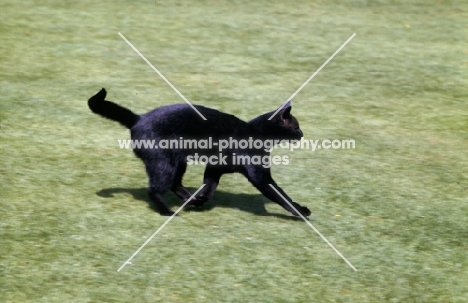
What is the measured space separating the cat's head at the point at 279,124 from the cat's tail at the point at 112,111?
1.24 m

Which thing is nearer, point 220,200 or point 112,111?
point 112,111

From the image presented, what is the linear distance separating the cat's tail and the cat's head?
124cm

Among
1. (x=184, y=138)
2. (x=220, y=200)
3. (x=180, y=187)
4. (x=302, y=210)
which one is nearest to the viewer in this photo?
(x=184, y=138)

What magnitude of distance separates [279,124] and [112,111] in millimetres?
1685

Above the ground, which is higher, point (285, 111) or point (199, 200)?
point (285, 111)

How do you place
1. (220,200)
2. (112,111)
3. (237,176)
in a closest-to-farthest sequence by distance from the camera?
(112,111), (220,200), (237,176)

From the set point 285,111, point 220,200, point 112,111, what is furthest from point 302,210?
point 112,111

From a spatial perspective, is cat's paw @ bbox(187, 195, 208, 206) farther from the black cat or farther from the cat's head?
the cat's head

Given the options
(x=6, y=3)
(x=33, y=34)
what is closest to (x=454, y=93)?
(x=33, y=34)

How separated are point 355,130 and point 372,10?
5991 mm

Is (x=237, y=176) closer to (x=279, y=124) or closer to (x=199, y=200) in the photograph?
(x=279, y=124)

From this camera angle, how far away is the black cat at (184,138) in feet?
22.7

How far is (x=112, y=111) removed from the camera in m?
7.03

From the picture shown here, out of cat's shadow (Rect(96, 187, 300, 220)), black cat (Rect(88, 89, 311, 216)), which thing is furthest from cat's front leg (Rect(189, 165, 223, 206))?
cat's shadow (Rect(96, 187, 300, 220))
